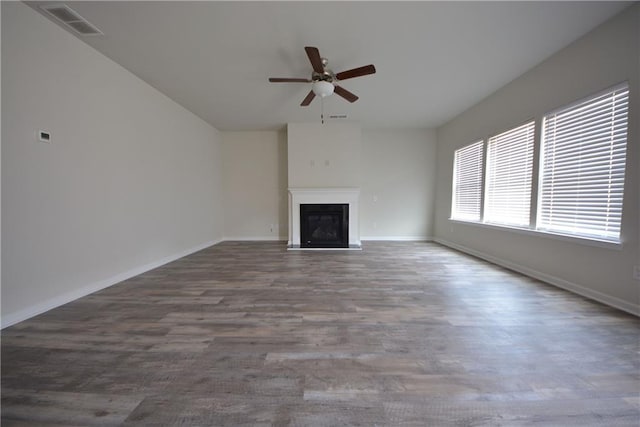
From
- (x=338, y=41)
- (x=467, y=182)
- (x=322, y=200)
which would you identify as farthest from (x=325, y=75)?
(x=467, y=182)

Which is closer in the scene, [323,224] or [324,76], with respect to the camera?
[324,76]

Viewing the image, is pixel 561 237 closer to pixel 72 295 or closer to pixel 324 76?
pixel 324 76

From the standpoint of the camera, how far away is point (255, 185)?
5.62m

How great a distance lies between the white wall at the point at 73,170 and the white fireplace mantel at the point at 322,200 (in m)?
2.22

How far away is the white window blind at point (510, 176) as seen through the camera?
3.05 meters

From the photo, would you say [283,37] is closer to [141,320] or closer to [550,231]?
[141,320]

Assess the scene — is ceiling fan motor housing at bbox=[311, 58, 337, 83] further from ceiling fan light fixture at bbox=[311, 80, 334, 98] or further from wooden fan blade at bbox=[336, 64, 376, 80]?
wooden fan blade at bbox=[336, 64, 376, 80]

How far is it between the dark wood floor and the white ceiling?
8.59 feet

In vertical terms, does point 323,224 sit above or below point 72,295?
above

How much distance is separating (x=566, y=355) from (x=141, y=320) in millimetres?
3061

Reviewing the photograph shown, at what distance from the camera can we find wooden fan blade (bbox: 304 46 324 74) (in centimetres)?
215

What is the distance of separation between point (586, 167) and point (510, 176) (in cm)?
102

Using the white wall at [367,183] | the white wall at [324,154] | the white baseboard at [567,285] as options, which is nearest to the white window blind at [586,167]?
the white baseboard at [567,285]

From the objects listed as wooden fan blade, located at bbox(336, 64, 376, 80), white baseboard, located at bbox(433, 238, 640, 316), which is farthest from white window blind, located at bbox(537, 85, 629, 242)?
wooden fan blade, located at bbox(336, 64, 376, 80)
